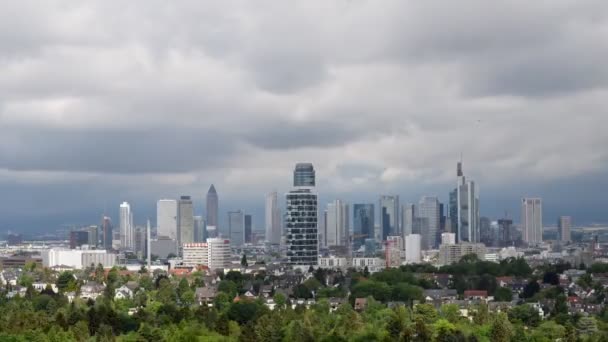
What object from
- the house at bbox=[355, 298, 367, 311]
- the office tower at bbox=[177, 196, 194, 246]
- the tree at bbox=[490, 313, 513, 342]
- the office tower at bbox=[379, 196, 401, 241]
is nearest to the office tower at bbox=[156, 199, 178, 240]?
the office tower at bbox=[177, 196, 194, 246]

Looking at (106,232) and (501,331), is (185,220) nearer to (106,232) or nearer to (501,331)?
(106,232)

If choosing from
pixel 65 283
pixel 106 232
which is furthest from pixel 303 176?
pixel 106 232

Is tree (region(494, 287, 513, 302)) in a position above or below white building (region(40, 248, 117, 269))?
below

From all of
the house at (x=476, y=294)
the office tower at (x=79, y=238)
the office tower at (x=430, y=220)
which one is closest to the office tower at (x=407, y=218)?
the office tower at (x=430, y=220)

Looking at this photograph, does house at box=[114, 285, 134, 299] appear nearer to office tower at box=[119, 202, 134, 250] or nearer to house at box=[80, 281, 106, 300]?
house at box=[80, 281, 106, 300]

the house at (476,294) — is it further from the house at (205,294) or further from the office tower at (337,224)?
the office tower at (337,224)

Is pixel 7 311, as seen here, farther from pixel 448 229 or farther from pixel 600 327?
pixel 448 229
